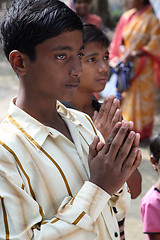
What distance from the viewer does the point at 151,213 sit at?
86.8 inches

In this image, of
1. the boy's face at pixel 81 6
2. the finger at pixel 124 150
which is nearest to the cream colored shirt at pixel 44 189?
the finger at pixel 124 150

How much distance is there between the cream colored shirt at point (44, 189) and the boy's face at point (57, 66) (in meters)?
0.11

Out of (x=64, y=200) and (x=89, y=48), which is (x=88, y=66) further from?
(x=64, y=200)

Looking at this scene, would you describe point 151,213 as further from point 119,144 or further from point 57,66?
point 57,66

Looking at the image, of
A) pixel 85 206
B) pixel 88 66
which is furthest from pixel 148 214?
pixel 85 206

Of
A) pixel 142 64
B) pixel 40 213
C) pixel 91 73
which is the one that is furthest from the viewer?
pixel 142 64

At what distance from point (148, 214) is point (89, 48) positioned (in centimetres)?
96

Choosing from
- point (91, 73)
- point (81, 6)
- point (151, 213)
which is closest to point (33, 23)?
point (91, 73)

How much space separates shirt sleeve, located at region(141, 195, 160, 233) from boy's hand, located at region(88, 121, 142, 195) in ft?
3.29

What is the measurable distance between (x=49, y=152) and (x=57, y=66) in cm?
27

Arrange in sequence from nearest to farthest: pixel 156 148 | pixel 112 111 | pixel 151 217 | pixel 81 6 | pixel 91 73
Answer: pixel 112 111
pixel 151 217
pixel 91 73
pixel 156 148
pixel 81 6

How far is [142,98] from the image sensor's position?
5.42 meters

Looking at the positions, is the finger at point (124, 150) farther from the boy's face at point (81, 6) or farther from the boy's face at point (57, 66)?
the boy's face at point (81, 6)

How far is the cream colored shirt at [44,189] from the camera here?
3.81 ft
